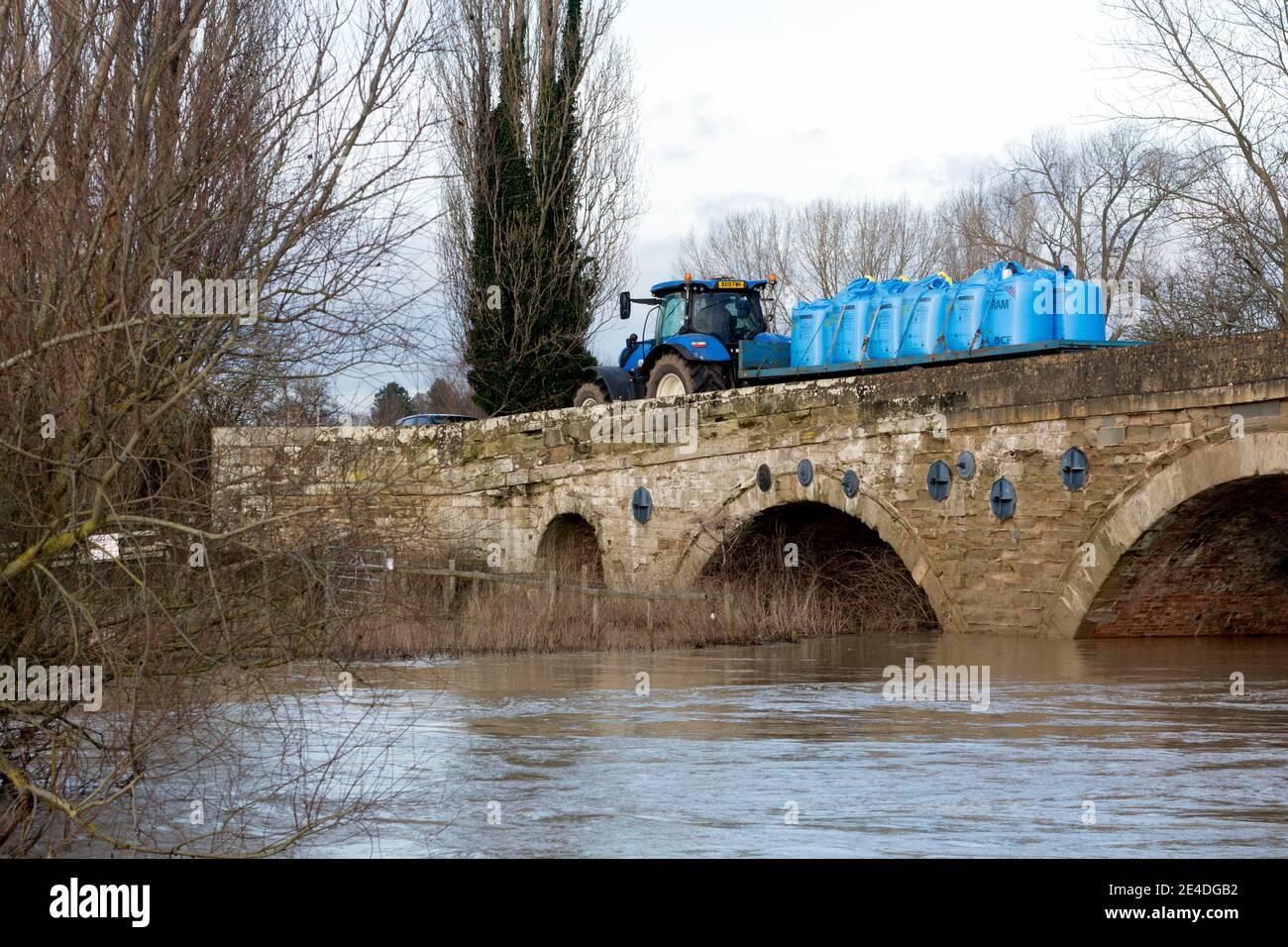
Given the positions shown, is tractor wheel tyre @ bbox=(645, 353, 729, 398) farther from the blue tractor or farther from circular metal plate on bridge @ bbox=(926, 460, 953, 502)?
circular metal plate on bridge @ bbox=(926, 460, 953, 502)

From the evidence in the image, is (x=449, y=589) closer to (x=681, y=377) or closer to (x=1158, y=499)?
(x=681, y=377)

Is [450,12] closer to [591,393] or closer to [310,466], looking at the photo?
[310,466]

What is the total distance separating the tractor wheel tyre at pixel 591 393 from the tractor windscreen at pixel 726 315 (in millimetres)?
2400

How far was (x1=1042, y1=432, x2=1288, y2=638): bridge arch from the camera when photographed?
1311cm

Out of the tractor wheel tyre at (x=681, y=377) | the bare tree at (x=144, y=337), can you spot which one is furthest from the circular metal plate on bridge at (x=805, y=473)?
the bare tree at (x=144, y=337)

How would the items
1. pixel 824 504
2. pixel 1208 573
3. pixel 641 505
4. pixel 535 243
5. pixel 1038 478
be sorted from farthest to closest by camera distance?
pixel 535 243, pixel 641 505, pixel 824 504, pixel 1208 573, pixel 1038 478

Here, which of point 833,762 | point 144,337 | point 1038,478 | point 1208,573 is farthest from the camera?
point 1208,573

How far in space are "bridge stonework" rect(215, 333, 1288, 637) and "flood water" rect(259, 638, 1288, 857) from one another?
3.36ft

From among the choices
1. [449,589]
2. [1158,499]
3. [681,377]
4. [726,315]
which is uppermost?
[726,315]

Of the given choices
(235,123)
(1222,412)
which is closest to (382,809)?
(235,123)

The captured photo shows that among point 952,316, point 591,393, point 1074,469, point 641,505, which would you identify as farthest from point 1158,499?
point 591,393

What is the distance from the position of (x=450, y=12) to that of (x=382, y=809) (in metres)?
3.57

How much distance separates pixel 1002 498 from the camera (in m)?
15.4

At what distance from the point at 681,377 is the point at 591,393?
9.32ft
